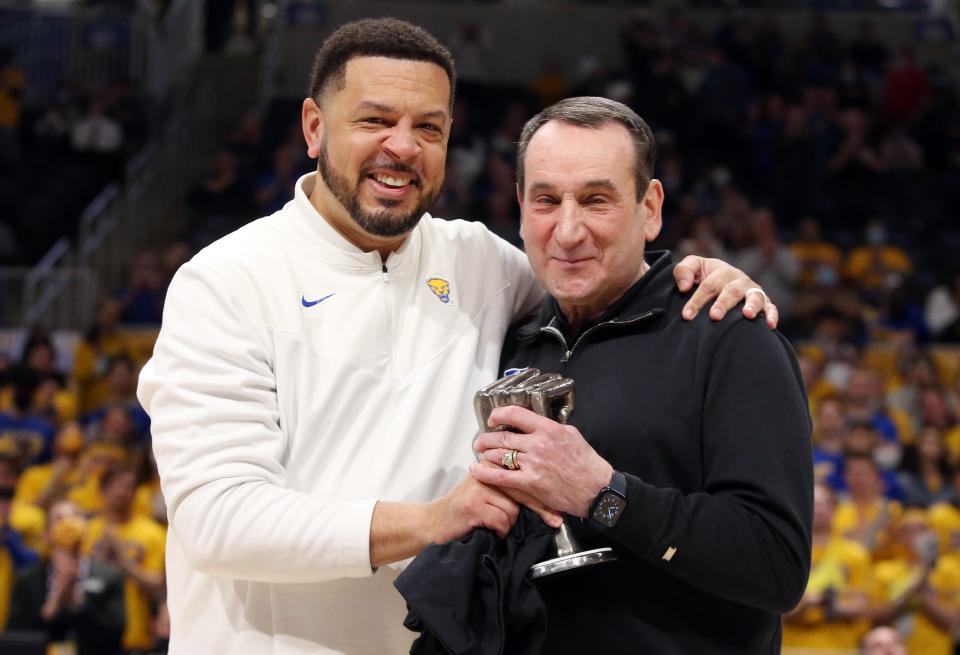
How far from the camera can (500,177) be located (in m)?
12.2

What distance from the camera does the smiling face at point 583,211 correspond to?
2910mm

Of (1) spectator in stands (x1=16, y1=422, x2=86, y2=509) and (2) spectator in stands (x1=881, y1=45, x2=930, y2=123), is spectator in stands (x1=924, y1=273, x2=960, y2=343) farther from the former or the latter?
(1) spectator in stands (x1=16, y1=422, x2=86, y2=509)

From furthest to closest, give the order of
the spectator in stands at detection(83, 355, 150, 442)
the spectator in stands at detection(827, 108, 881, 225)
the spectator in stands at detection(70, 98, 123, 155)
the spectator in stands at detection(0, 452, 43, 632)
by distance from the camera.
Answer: the spectator in stands at detection(70, 98, 123, 155) → the spectator in stands at detection(827, 108, 881, 225) → the spectator in stands at detection(83, 355, 150, 442) → the spectator in stands at detection(0, 452, 43, 632)

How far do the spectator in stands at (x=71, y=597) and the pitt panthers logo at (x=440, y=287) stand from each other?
4410 mm

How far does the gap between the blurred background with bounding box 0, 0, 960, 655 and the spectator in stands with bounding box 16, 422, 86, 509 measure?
0.06ft

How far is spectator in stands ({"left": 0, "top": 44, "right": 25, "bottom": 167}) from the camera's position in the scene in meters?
13.1

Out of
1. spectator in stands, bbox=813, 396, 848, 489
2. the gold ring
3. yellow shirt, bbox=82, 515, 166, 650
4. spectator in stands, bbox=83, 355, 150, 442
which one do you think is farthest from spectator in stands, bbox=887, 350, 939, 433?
the gold ring

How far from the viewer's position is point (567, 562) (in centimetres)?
265

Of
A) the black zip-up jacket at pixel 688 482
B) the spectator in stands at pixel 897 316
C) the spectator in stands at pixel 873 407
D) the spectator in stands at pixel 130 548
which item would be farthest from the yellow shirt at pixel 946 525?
the black zip-up jacket at pixel 688 482

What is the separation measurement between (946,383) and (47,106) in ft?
31.6

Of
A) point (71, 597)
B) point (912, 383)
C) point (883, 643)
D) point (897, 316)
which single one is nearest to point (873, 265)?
point (897, 316)

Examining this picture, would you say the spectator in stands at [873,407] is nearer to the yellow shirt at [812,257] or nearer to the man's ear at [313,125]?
the yellow shirt at [812,257]

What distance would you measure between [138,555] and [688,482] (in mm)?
5070

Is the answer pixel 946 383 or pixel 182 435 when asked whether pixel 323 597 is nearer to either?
pixel 182 435
